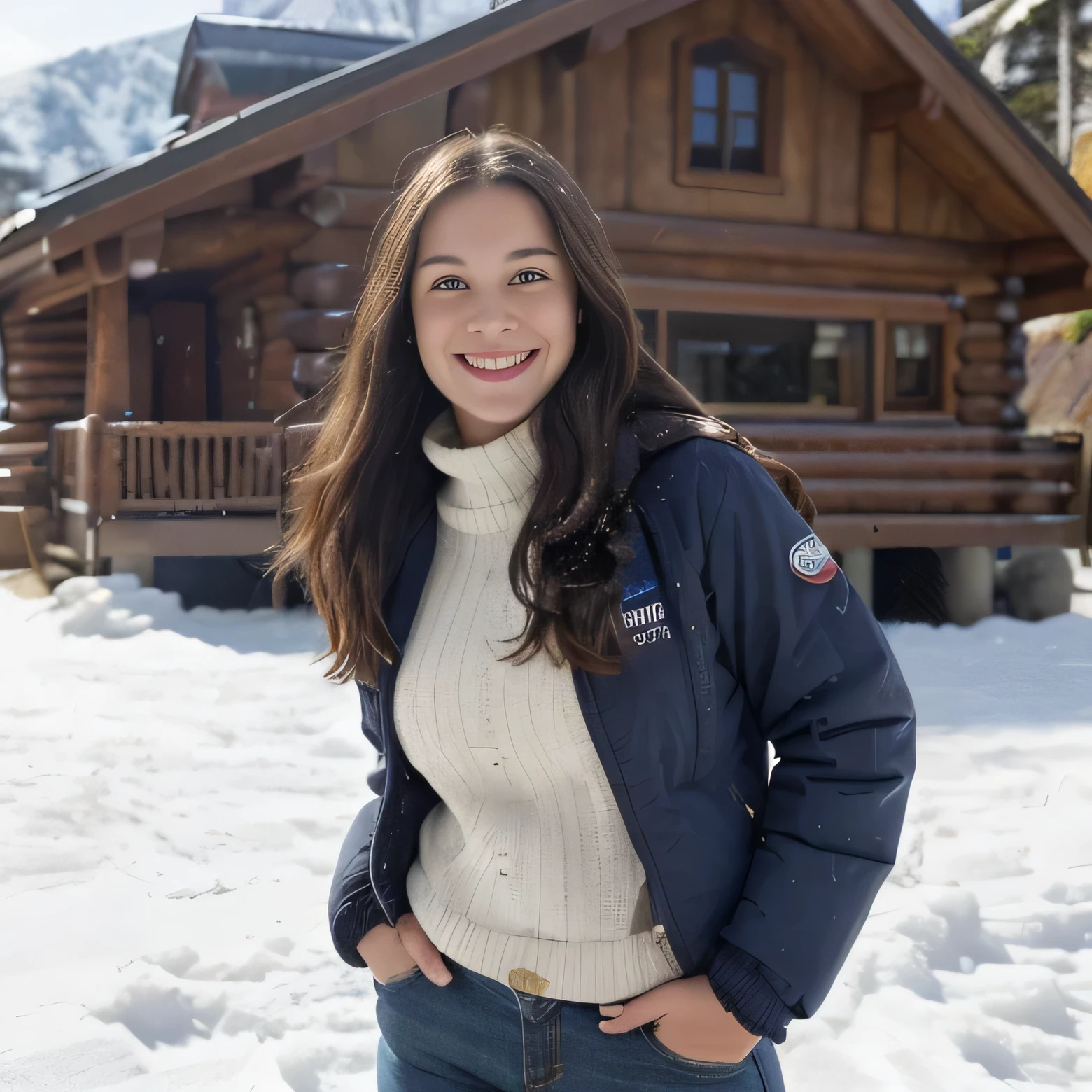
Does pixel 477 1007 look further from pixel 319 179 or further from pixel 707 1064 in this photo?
pixel 319 179

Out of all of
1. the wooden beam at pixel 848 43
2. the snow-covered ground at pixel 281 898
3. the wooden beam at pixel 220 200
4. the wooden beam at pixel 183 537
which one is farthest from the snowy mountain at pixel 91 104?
the snow-covered ground at pixel 281 898

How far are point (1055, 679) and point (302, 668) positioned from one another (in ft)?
18.7

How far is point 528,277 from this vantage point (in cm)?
171

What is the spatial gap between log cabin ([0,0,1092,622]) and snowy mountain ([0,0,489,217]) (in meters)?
68.8

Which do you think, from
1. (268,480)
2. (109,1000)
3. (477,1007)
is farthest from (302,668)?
(477,1007)

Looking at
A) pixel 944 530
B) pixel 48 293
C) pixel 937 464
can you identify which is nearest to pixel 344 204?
pixel 48 293

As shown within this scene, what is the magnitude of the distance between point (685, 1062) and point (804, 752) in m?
0.48

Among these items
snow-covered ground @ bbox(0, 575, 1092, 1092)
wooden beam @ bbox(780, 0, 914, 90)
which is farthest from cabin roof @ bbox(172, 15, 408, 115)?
snow-covered ground @ bbox(0, 575, 1092, 1092)

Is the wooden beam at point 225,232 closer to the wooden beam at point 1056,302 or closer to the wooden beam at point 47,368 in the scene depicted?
the wooden beam at point 47,368

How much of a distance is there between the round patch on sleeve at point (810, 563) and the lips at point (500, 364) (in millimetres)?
523

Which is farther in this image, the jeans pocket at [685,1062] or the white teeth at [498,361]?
the white teeth at [498,361]

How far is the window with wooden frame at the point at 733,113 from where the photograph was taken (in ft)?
32.9

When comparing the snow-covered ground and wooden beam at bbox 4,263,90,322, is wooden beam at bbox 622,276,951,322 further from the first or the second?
wooden beam at bbox 4,263,90,322

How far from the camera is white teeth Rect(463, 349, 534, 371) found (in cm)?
170
